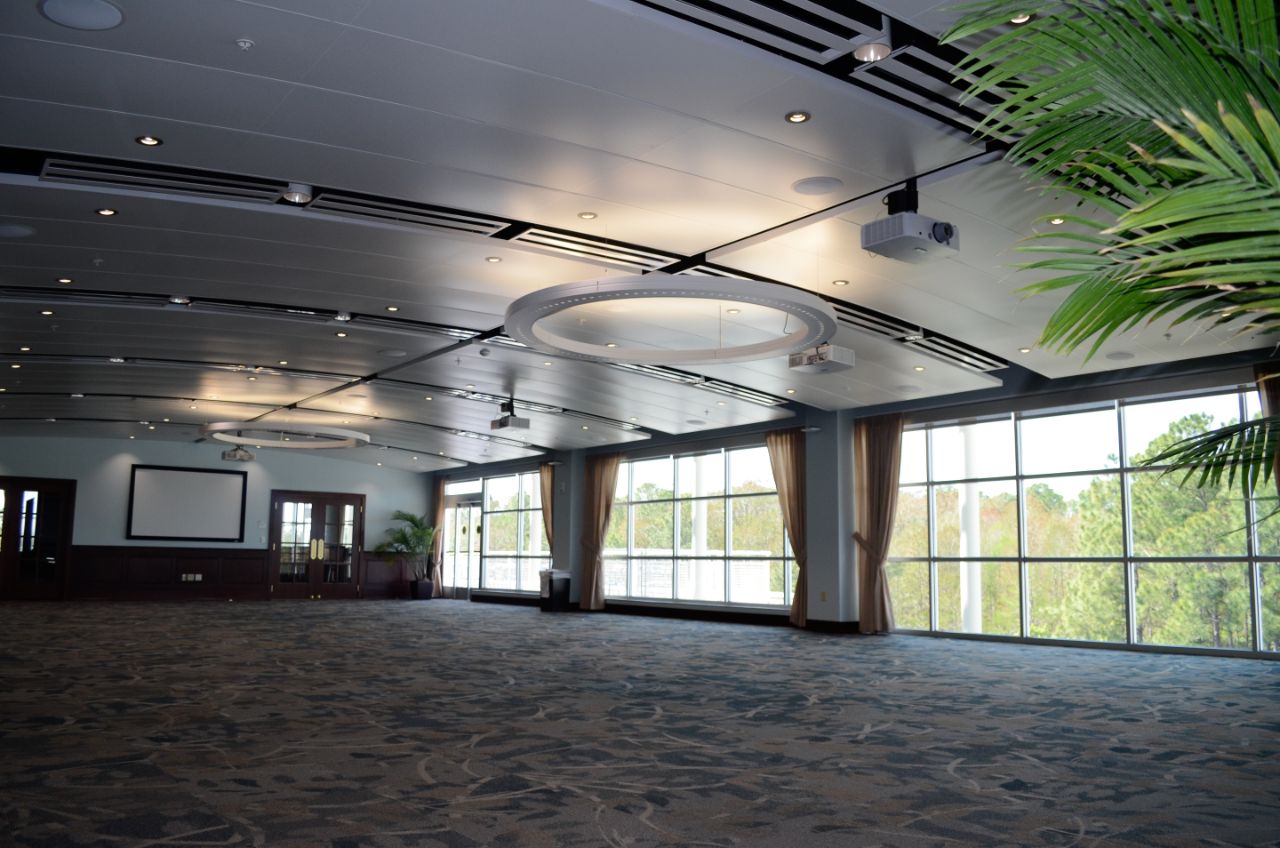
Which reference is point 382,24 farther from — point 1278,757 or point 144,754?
point 1278,757

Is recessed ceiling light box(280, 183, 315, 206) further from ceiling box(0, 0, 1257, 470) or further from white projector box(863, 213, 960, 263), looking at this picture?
white projector box(863, 213, 960, 263)

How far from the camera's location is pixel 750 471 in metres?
20.2

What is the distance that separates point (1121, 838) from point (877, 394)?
1207cm

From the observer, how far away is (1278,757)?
6348 millimetres

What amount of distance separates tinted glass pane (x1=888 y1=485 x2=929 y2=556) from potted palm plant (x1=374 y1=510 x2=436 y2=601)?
15.5 m

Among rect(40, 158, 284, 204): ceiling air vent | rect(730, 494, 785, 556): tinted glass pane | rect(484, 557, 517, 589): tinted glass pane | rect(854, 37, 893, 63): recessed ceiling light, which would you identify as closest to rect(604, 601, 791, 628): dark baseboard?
rect(730, 494, 785, 556): tinted glass pane

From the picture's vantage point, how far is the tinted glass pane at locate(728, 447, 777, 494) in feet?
65.2

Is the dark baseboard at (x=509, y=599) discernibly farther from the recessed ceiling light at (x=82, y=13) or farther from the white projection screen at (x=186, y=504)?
the recessed ceiling light at (x=82, y=13)

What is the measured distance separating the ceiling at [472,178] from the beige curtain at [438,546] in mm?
14501

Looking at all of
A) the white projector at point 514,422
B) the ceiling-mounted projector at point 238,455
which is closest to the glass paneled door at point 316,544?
the ceiling-mounted projector at point 238,455

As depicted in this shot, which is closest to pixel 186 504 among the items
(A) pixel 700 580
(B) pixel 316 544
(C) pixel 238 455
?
(C) pixel 238 455

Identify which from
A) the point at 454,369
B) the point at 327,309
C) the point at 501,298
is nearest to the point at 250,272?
the point at 327,309

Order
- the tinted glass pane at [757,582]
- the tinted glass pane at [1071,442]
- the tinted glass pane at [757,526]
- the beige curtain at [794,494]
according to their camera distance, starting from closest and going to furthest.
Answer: the tinted glass pane at [1071,442] < the beige curtain at [794,494] < the tinted glass pane at [757,582] < the tinted glass pane at [757,526]

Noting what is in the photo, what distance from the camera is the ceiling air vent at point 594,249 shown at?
31.4ft
